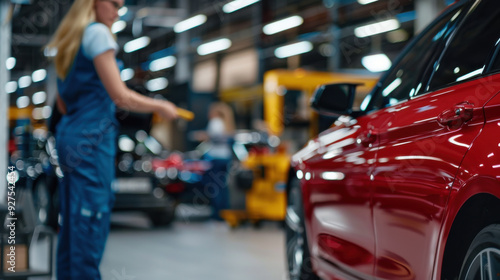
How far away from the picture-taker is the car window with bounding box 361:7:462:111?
321 centimetres

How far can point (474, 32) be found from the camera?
2.92 m

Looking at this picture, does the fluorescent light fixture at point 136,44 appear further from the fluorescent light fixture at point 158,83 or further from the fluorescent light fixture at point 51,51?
the fluorescent light fixture at point 51,51

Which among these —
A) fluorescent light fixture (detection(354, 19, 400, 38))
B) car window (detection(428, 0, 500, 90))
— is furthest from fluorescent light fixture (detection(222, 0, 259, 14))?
car window (detection(428, 0, 500, 90))

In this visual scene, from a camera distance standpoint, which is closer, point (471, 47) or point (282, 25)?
A: point (471, 47)

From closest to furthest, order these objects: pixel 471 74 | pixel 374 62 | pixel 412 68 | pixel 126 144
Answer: pixel 471 74
pixel 412 68
pixel 126 144
pixel 374 62

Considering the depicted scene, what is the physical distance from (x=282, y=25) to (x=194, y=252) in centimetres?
1577

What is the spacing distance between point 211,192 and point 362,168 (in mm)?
9083

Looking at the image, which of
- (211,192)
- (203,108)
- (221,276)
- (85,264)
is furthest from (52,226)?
(203,108)

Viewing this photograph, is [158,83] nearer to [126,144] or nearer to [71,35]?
[126,144]

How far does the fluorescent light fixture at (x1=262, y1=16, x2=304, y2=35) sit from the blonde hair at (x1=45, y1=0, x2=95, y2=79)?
18010 mm

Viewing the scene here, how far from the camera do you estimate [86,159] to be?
380cm

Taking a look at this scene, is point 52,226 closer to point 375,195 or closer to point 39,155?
point 39,155

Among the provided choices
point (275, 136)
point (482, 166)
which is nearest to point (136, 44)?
point (275, 136)

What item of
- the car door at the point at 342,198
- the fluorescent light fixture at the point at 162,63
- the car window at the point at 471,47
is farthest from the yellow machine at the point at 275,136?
the fluorescent light fixture at the point at 162,63
